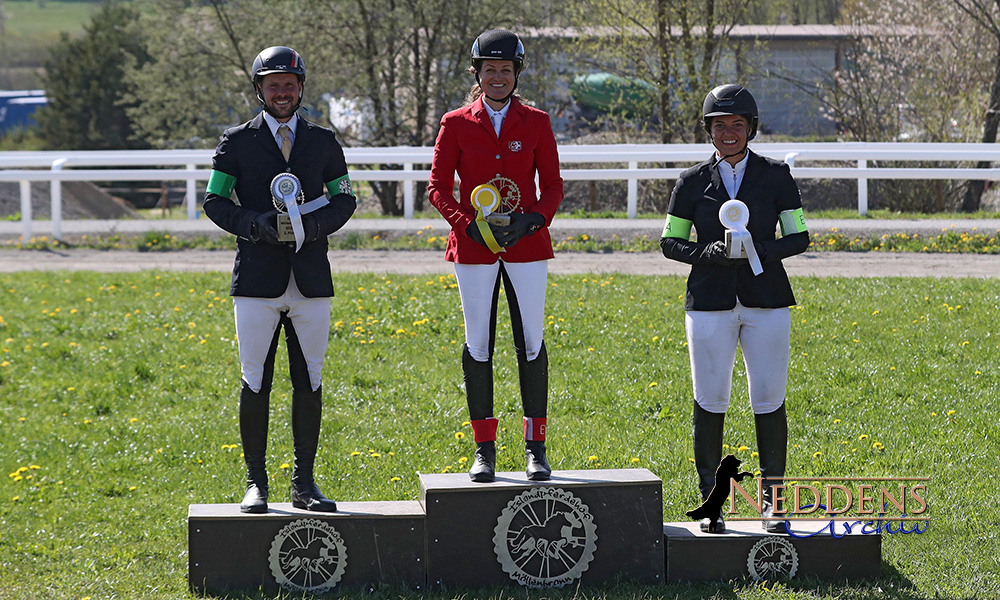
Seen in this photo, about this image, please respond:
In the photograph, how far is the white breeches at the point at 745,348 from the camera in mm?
5316

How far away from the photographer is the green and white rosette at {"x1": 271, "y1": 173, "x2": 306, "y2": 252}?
497cm

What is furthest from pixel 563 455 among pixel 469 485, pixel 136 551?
pixel 136 551

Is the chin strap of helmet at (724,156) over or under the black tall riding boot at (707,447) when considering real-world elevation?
over

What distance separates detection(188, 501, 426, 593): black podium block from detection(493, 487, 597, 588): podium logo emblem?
425 mm

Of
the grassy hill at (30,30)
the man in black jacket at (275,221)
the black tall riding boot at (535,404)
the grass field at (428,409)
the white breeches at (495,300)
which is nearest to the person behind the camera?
the man in black jacket at (275,221)

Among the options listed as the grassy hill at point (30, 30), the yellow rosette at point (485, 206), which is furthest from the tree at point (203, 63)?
the grassy hill at point (30, 30)

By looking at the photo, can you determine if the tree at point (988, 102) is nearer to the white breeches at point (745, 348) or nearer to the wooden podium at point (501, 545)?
the white breeches at point (745, 348)

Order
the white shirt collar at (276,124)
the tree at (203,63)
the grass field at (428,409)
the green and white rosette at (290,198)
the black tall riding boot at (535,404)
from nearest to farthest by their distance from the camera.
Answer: the green and white rosette at (290,198)
the white shirt collar at (276,124)
the black tall riding boot at (535,404)
the grass field at (428,409)
the tree at (203,63)

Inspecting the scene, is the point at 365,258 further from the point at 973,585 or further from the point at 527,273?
the point at 973,585

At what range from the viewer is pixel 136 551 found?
6246mm

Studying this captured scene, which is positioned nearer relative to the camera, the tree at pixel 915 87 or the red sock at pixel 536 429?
the red sock at pixel 536 429

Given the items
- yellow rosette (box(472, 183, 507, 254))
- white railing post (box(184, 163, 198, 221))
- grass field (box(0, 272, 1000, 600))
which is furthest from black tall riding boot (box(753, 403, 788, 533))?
white railing post (box(184, 163, 198, 221))

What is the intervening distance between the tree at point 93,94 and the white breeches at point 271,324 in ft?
106

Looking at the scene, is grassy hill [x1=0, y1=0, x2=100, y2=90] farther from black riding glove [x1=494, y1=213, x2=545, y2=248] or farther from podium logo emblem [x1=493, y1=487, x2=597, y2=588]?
podium logo emblem [x1=493, y1=487, x2=597, y2=588]
